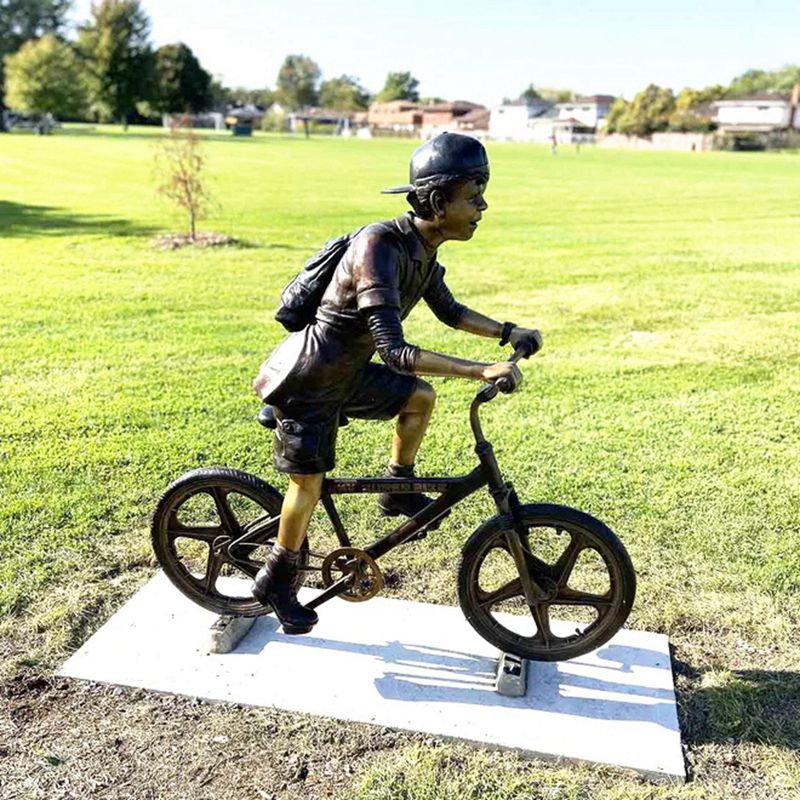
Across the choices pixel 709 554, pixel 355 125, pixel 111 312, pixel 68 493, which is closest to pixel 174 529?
pixel 68 493

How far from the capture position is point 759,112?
335 ft

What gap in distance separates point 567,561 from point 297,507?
107cm

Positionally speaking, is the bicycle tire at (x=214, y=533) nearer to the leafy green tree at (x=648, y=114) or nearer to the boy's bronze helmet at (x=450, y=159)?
the boy's bronze helmet at (x=450, y=159)

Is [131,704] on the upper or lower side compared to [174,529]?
lower

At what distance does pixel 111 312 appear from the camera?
30.4ft

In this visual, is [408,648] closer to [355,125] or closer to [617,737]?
[617,737]

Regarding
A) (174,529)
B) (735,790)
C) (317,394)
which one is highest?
(317,394)

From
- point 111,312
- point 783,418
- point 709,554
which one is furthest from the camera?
point 111,312

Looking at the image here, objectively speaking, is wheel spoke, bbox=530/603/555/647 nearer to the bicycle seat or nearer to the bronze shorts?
the bronze shorts

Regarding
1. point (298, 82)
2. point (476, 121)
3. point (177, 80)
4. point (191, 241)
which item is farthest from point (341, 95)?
point (191, 241)

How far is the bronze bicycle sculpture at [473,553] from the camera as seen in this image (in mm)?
3180

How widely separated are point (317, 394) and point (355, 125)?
13018 cm

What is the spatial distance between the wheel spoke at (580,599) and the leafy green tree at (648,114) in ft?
296

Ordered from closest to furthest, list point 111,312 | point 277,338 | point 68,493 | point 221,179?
1. point 68,493
2. point 277,338
3. point 111,312
4. point 221,179
